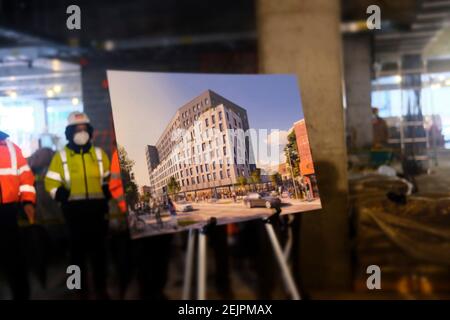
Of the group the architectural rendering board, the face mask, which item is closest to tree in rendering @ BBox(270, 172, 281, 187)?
the architectural rendering board

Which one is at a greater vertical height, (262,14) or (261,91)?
(262,14)

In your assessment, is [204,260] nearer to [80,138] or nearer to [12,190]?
[80,138]

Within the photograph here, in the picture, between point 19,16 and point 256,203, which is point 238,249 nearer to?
point 256,203

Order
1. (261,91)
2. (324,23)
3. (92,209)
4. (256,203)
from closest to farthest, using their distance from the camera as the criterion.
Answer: (256,203)
(261,91)
(92,209)
(324,23)

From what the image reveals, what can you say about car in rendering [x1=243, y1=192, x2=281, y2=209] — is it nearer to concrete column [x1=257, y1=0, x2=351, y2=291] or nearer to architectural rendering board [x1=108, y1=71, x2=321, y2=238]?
architectural rendering board [x1=108, y1=71, x2=321, y2=238]

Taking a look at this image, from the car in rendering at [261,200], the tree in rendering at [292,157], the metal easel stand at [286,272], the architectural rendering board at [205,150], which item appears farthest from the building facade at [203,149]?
the metal easel stand at [286,272]

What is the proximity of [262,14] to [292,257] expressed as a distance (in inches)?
72.5

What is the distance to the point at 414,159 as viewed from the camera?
4562 millimetres

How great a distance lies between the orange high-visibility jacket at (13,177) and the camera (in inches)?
133

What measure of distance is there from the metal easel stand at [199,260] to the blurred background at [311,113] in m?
0.25

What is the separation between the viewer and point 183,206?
112 inches

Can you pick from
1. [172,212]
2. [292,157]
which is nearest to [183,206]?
[172,212]

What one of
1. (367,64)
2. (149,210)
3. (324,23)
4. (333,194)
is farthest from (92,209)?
(367,64)

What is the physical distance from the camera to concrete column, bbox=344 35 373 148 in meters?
4.64
